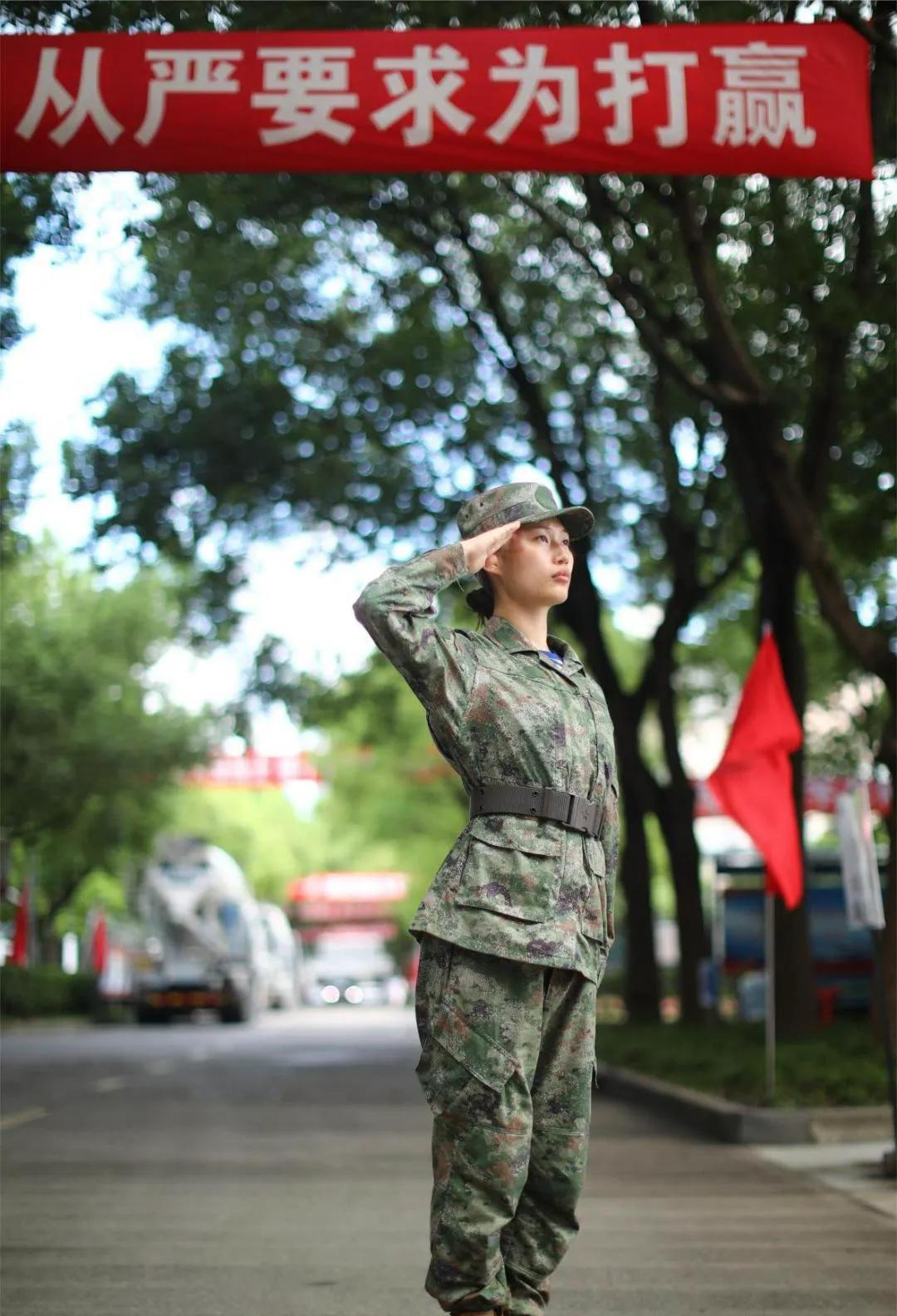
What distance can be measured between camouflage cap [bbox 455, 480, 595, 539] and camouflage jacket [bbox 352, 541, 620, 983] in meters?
0.22

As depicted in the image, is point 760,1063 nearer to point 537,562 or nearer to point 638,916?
point 638,916

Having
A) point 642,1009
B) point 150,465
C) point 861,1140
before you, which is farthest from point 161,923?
point 861,1140

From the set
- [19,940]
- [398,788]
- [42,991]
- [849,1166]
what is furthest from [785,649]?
[398,788]

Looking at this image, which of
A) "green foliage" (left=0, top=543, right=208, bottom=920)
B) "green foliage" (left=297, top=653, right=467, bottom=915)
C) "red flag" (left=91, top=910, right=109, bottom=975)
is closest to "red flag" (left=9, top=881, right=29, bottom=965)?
"green foliage" (left=0, top=543, right=208, bottom=920)

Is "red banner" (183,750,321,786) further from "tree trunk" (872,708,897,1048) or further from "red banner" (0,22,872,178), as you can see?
"red banner" (0,22,872,178)

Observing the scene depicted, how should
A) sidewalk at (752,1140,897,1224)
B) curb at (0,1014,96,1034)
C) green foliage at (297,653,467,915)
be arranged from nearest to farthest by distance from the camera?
sidewalk at (752,1140,897,1224) → green foliage at (297,653,467,915) → curb at (0,1014,96,1034)

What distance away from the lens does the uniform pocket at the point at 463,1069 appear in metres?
4.21

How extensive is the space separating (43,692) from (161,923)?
1222 cm

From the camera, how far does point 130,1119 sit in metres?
14.5

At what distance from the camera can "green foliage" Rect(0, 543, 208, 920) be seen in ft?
102

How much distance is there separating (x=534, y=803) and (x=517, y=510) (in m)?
0.69

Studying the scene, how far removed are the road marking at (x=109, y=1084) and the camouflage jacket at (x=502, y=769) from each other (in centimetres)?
1403

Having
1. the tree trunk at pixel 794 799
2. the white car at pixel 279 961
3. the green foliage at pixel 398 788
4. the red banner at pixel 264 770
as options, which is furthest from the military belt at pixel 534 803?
the red banner at pixel 264 770

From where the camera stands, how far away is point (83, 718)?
33.8 m
